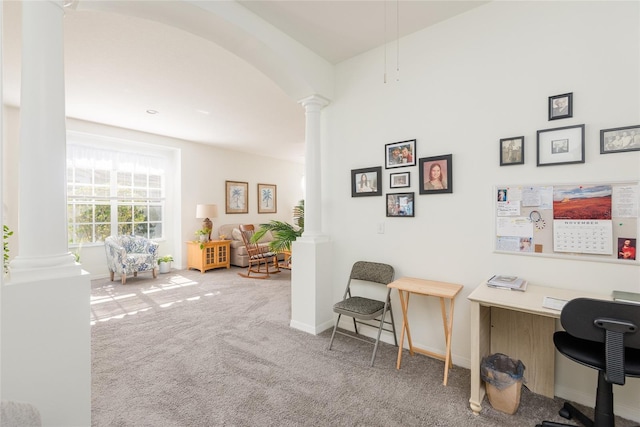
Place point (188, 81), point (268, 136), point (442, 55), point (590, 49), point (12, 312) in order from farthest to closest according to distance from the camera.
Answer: point (268, 136), point (188, 81), point (442, 55), point (590, 49), point (12, 312)

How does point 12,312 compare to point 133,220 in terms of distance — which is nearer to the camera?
point 12,312

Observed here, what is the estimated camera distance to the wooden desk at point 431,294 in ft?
7.27

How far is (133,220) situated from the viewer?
19.4ft

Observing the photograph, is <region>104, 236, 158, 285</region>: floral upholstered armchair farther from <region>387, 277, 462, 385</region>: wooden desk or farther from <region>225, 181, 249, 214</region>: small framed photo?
<region>387, 277, 462, 385</region>: wooden desk

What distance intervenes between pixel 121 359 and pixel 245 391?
1.29 meters

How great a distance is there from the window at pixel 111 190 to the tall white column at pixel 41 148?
14.5 feet

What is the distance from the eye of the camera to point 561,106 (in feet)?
6.75

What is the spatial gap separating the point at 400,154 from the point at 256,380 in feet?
7.57

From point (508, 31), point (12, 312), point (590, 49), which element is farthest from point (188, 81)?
point (590, 49)

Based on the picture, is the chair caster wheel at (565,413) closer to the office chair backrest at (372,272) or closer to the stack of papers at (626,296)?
the stack of papers at (626,296)

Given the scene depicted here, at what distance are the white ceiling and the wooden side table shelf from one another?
249 cm

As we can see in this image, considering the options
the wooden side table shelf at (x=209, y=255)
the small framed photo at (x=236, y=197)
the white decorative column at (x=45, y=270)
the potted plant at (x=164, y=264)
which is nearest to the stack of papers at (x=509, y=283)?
the white decorative column at (x=45, y=270)

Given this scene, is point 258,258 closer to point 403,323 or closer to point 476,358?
point 403,323

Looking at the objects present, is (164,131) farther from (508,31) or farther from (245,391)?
(508,31)
